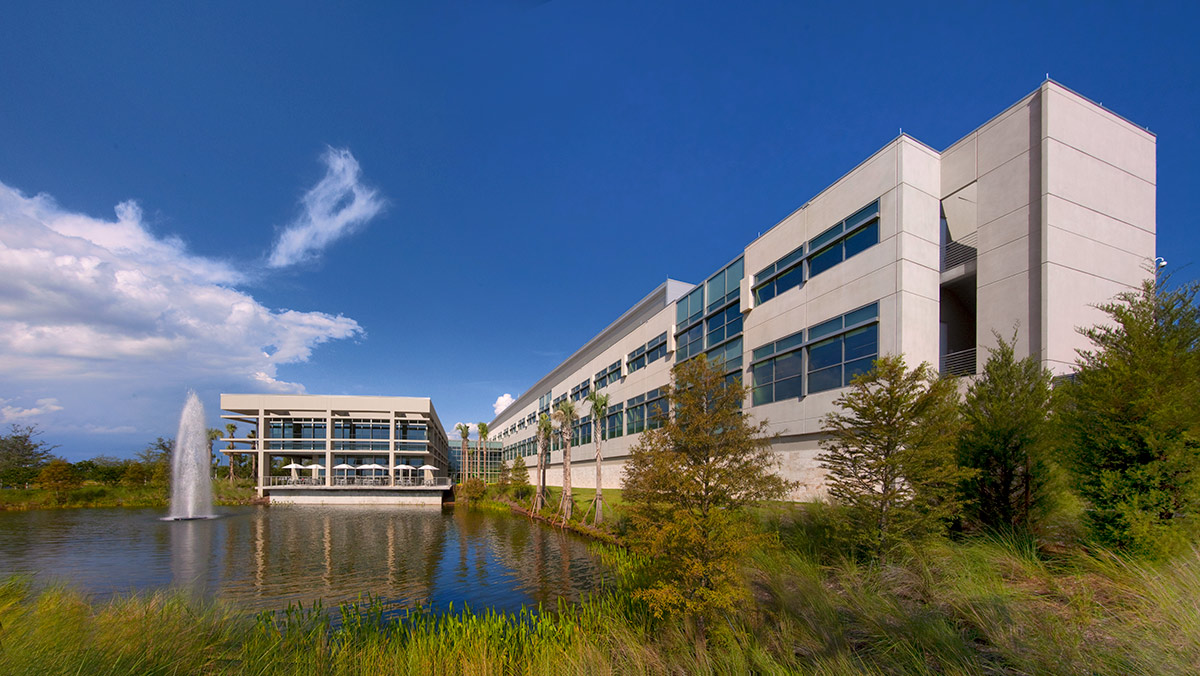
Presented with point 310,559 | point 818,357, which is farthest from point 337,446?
point 818,357

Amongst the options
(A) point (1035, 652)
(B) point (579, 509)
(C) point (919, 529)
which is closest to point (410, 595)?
(C) point (919, 529)

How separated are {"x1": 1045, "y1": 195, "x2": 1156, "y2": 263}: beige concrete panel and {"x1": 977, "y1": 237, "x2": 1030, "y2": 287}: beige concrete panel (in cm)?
89

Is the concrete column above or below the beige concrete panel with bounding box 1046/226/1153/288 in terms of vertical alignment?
below

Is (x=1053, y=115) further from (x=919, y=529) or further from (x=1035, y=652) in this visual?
(x=1035, y=652)

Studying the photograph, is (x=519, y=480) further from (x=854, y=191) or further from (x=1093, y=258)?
(x=1093, y=258)

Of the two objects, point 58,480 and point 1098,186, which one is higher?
point 1098,186

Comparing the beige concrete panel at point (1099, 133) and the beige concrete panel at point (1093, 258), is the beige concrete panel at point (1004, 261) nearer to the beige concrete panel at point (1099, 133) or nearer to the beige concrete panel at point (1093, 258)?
the beige concrete panel at point (1093, 258)

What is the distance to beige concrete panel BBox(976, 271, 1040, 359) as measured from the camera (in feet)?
58.0

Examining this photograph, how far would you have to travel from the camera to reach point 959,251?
20953 mm

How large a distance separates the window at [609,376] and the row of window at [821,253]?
21.6 metres

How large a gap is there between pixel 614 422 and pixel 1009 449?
35.6 metres

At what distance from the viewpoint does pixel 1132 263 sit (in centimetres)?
1948

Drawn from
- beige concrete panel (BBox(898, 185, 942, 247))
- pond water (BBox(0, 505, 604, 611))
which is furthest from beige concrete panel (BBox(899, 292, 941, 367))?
pond water (BBox(0, 505, 604, 611))

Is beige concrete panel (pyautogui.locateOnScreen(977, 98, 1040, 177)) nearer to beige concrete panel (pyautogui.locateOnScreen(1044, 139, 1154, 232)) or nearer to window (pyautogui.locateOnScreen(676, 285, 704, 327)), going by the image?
beige concrete panel (pyautogui.locateOnScreen(1044, 139, 1154, 232))
